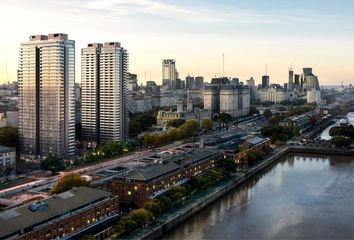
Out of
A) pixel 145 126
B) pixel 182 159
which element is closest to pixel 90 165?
pixel 182 159

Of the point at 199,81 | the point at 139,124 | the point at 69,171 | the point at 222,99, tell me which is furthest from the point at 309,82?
the point at 69,171

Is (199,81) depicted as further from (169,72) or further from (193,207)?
(193,207)

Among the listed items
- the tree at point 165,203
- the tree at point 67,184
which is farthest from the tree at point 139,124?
the tree at point 165,203

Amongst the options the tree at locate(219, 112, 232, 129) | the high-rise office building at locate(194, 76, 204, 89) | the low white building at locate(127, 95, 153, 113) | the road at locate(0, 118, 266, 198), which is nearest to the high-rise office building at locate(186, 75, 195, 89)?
the high-rise office building at locate(194, 76, 204, 89)

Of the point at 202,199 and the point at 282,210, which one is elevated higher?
the point at 202,199

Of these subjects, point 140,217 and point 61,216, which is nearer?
point 61,216

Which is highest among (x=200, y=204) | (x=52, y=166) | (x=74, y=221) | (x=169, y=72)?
(x=169, y=72)

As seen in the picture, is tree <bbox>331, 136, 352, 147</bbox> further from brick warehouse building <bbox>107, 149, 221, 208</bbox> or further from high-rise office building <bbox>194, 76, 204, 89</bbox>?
high-rise office building <bbox>194, 76, 204, 89</bbox>
